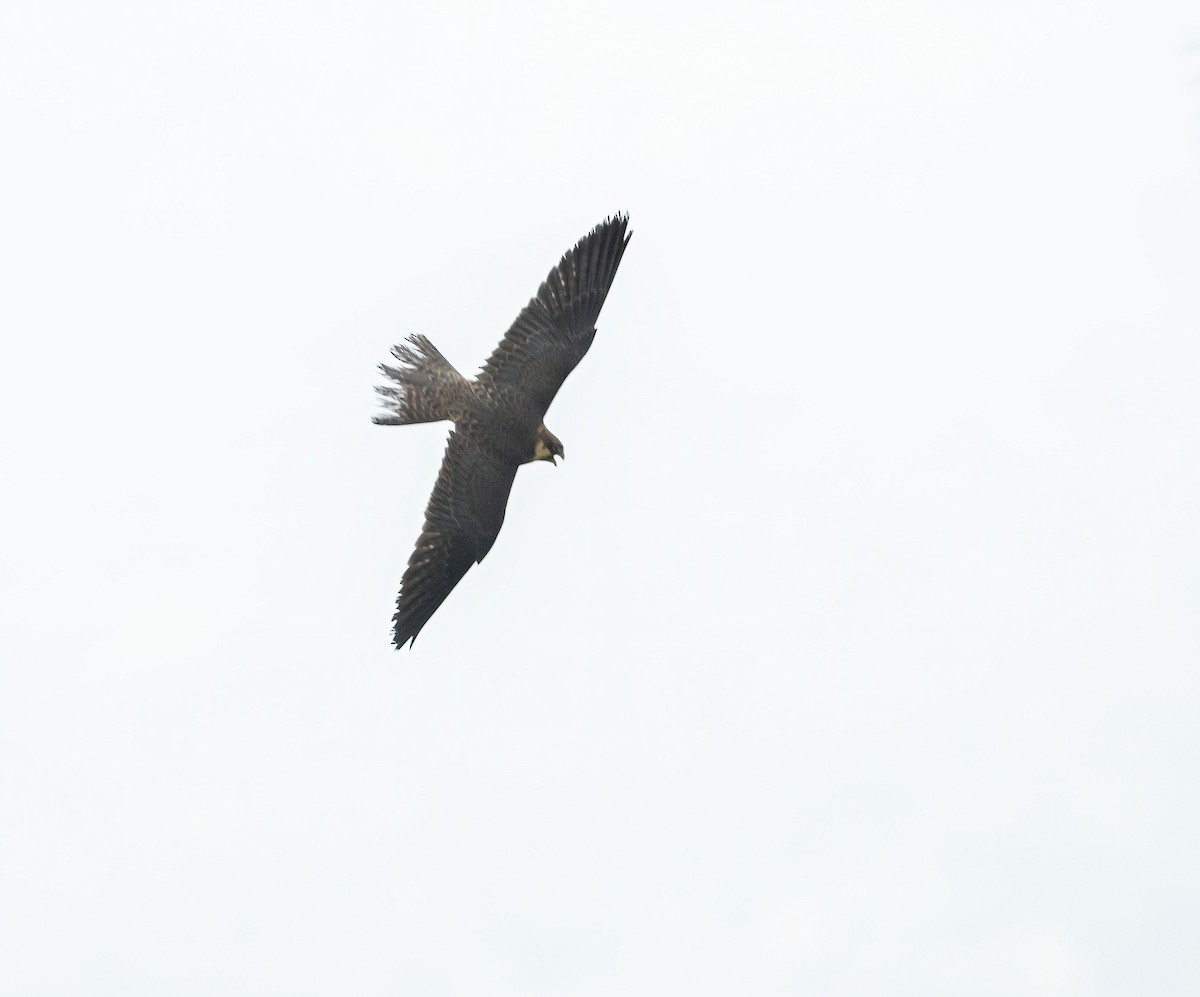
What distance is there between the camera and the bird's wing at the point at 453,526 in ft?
105

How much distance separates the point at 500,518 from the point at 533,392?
1760 millimetres

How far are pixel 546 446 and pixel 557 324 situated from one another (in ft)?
4.98

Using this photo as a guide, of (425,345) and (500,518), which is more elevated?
(425,345)

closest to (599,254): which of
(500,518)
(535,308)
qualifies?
(535,308)

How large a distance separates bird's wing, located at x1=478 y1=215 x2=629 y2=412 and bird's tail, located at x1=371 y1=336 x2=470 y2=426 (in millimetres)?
381

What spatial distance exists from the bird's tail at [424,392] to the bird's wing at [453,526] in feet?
1.29

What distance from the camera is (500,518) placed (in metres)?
32.4

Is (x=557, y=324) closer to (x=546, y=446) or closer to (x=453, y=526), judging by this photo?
(x=546, y=446)

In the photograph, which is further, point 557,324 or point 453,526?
point 453,526

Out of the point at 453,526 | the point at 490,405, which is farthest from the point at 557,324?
the point at 453,526

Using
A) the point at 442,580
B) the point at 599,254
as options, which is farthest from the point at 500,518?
the point at 599,254

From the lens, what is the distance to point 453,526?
32.2m

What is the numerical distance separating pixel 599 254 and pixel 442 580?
14.4ft

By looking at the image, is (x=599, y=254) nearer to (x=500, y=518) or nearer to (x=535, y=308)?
(x=535, y=308)
